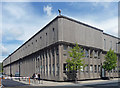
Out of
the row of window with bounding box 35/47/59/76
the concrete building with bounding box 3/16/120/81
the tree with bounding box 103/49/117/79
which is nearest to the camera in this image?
the concrete building with bounding box 3/16/120/81

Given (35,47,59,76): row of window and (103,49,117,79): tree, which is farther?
(103,49,117,79): tree

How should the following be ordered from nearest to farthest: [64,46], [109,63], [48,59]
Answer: [64,46] < [48,59] < [109,63]

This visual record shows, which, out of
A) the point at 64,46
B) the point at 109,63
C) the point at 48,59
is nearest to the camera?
the point at 64,46

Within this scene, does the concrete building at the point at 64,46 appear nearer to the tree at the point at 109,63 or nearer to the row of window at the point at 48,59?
the row of window at the point at 48,59

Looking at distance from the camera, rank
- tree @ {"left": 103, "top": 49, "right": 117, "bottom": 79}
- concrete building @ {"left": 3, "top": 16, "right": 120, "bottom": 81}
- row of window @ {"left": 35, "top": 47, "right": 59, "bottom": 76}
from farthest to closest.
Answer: tree @ {"left": 103, "top": 49, "right": 117, "bottom": 79}, row of window @ {"left": 35, "top": 47, "right": 59, "bottom": 76}, concrete building @ {"left": 3, "top": 16, "right": 120, "bottom": 81}

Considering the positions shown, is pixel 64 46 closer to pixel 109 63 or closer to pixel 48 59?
pixel 48 59

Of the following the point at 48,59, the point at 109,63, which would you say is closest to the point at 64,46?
the point at 48,59

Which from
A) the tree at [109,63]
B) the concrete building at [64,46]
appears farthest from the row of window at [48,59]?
the tree at [109,63]

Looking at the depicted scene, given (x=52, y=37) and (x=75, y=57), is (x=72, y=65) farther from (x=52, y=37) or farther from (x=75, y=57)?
(x=52, y=37)

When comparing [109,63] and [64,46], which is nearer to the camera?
[64,46]

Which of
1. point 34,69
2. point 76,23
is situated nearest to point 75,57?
point 76,23

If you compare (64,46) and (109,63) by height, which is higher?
(64,46)

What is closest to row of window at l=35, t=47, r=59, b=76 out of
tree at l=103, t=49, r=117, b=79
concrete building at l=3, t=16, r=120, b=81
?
concrete building at l=3, t=16, r=120, b=81

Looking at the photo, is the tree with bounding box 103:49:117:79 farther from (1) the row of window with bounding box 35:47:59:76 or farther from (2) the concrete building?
(1) the row of window with bounding box 35:47:59:76
